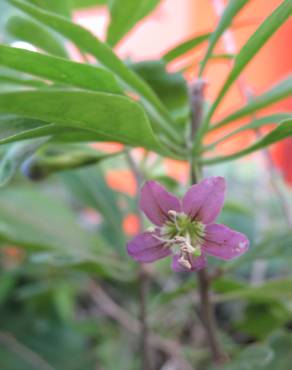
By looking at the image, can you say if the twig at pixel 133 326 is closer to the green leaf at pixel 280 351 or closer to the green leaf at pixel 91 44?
the green leaf at pixel 280 351

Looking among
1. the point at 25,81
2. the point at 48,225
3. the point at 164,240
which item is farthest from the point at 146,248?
the point at 48,225

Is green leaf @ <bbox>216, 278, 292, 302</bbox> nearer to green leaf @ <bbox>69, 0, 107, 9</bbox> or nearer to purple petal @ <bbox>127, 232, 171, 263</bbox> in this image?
purple petal @ <bbox>127, 232, 171, 263</bbox>

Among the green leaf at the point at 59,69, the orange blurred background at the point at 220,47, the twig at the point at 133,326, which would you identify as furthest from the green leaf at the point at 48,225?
the orange blurred background at the point at 220,47

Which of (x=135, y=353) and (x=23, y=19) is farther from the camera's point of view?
(x=135, y=353)

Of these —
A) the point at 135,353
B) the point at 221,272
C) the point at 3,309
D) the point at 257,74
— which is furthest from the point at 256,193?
the point at 221,272

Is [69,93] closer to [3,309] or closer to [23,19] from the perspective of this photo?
[23,19]

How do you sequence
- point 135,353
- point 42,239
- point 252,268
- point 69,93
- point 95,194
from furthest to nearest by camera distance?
point 252,268 < point 135,353 < point 95,194 < point 42,239 < point 69,93
